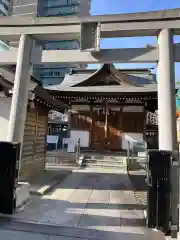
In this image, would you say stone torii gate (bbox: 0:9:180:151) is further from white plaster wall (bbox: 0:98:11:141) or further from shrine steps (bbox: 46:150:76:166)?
shrine steps (bbox: 46:150:76:166)

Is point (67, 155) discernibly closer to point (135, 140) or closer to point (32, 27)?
point (135, 140)

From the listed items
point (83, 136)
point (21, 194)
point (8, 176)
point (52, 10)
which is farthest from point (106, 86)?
point (52, 10)

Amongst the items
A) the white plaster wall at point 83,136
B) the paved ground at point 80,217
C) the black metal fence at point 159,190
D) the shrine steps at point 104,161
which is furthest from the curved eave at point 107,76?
the black metal fence at point 159,190

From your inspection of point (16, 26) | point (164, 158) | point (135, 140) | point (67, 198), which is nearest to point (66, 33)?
point (16, 26)

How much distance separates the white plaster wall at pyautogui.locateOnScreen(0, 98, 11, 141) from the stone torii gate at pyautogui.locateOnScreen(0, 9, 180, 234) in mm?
1807

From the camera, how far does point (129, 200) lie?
5.79 m

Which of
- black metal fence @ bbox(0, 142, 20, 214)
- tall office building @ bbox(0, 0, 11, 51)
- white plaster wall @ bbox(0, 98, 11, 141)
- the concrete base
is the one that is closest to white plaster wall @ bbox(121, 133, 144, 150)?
white plaster wall @ bbox(0, 98, 11, 141)

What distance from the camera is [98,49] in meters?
5.25

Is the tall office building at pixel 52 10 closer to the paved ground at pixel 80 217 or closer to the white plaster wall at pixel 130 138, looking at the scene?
the white plaster wall at pixel 130 138

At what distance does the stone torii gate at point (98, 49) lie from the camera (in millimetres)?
5117

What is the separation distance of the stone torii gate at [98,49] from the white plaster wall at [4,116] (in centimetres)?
181

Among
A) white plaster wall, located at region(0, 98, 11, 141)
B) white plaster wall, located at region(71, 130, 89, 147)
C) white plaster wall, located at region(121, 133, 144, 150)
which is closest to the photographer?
white plaster wall, located at region(0, 98, 11, 141)

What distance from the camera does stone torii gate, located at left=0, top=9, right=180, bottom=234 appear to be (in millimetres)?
5117

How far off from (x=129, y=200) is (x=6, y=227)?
349cm
